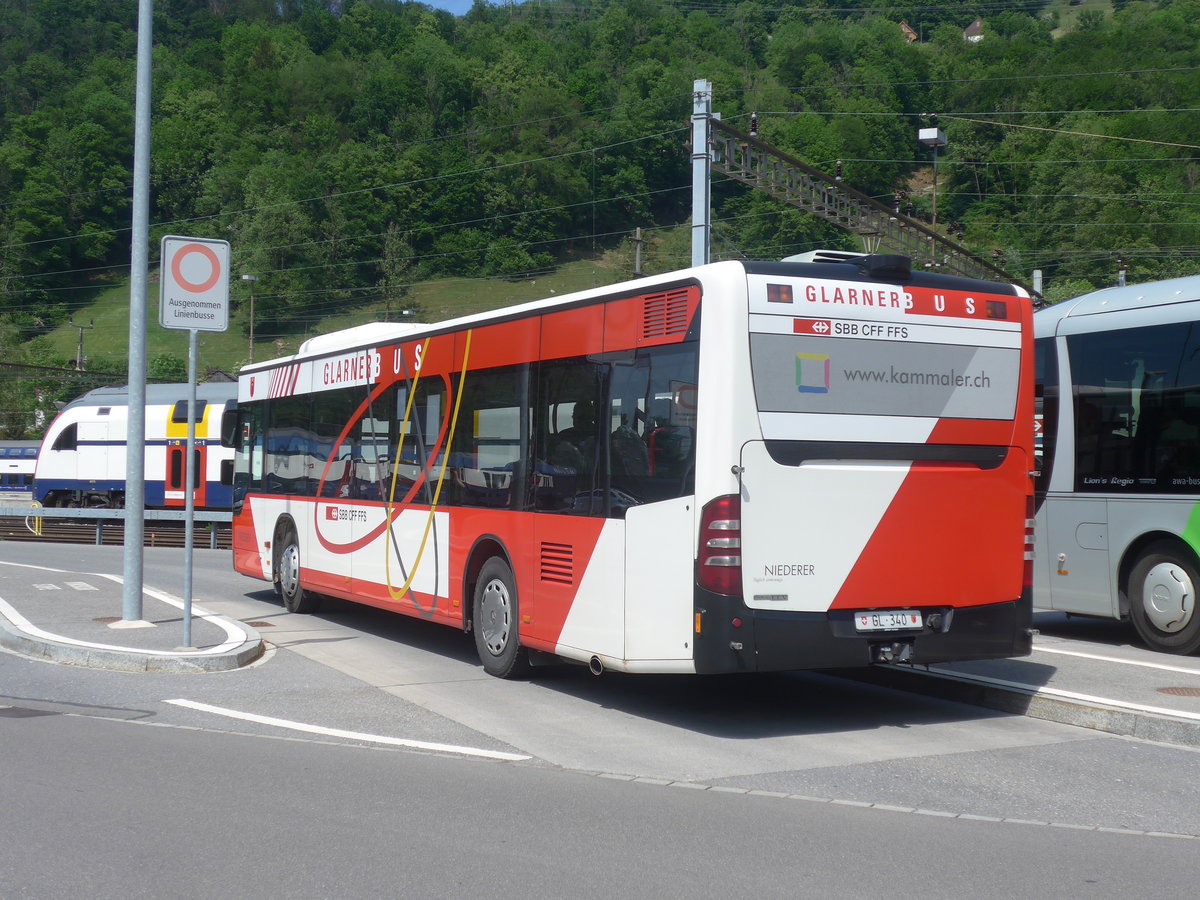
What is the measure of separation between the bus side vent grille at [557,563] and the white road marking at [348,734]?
176 centimetres

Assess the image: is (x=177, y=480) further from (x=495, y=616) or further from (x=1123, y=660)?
(x=1123, y=660)

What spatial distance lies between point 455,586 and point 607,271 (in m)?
86.6

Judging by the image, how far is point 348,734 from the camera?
843 centimetres

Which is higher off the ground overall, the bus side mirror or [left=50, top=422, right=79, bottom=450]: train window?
[left=50, top=422, right=79, bottom=450]: train window

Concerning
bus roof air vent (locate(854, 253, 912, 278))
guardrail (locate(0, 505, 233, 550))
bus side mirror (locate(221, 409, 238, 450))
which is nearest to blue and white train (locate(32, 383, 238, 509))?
guardrail (locate(0, 505, 233, 550))

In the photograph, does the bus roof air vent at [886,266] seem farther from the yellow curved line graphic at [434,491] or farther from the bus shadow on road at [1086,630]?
the bus shadow on road at [1086,630]

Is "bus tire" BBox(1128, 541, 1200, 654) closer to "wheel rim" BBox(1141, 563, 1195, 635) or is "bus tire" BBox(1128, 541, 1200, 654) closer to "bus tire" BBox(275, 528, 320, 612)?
"wheel rim" BBox(1141, 563, 1195, 635)

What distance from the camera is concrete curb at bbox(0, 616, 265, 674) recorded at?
35.6 ft

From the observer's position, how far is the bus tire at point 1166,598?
453 inches

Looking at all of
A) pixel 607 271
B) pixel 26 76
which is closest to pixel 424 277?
pixel 607 271

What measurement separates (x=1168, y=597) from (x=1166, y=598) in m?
0.03

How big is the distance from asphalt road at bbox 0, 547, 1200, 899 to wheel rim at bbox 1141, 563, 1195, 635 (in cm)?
327

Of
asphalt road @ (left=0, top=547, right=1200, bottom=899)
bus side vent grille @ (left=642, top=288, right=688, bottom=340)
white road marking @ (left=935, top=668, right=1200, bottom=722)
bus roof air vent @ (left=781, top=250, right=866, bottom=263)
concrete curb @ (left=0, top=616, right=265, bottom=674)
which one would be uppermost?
bus roof air vent @ (left=781, top=250, right=866, bottom=263)

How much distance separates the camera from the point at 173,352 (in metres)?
97.8
